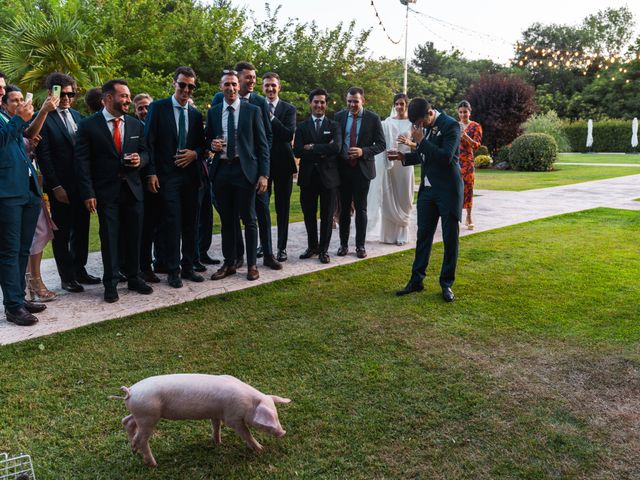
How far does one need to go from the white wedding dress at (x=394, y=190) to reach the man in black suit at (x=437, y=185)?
2.29m

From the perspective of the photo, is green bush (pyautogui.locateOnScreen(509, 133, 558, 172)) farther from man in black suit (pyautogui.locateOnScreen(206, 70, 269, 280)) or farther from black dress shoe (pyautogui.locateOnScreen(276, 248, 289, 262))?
man in black suit (pyautogui.locateOnScreen(206, 70, 269, 280))

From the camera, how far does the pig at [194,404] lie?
2717mm

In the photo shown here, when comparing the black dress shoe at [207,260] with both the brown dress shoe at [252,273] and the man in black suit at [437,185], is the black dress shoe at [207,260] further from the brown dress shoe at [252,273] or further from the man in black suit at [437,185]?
the man in black suit at [437,185]

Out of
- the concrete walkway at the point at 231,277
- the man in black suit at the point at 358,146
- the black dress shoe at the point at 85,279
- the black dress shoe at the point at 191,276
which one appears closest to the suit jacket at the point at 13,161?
the concrete walkway at the point at 231,277

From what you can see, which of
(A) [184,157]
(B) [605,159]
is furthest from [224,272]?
(B) [605,159]

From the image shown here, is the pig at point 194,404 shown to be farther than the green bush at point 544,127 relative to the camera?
No

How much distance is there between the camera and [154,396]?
271 centimetres

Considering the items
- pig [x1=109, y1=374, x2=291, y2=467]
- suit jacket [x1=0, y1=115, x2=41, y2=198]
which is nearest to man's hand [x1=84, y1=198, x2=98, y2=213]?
suit jacket [x1=0, y1=115, x2=41, y2=198]

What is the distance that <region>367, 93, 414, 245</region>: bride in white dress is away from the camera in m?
7.93

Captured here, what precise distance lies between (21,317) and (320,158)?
3772 mm

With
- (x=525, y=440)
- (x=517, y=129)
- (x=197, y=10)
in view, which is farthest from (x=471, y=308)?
(x=517, y=129)

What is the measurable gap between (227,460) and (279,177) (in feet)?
15.3

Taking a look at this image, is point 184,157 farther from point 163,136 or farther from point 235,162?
point 235,162

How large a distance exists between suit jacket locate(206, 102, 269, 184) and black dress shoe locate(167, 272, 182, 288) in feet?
3.65
